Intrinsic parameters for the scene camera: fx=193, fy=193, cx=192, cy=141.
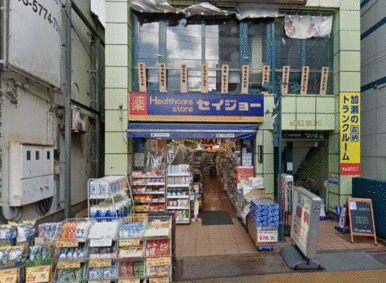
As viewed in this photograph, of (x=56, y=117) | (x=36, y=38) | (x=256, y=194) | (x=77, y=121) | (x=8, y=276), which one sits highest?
(x=36, y=38)

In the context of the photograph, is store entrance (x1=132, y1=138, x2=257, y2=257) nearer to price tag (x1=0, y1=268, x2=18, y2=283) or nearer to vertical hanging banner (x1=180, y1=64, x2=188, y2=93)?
vertical hanging banner (x1=180, y1=64, x2=188, y2=93)

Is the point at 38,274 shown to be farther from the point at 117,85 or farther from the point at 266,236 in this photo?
the point at 117,85

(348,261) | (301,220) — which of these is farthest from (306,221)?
(348,261)

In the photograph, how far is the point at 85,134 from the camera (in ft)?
26.9

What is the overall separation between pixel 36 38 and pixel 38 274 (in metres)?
5.44

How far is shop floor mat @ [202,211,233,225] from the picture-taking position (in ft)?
23.4

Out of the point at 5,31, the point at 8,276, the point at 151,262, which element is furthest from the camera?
the point at 5,31

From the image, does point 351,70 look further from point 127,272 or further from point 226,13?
point 127,272

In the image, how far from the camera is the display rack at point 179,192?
7.14 metres

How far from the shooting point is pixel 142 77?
25.2ft

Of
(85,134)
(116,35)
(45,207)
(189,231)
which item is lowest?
(189,231)

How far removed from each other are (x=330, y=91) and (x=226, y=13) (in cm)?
545

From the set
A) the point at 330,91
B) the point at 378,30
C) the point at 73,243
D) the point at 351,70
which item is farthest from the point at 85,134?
the point at 378,30

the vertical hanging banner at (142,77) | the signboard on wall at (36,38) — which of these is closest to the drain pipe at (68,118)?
the signboard on wall at (36,38)
